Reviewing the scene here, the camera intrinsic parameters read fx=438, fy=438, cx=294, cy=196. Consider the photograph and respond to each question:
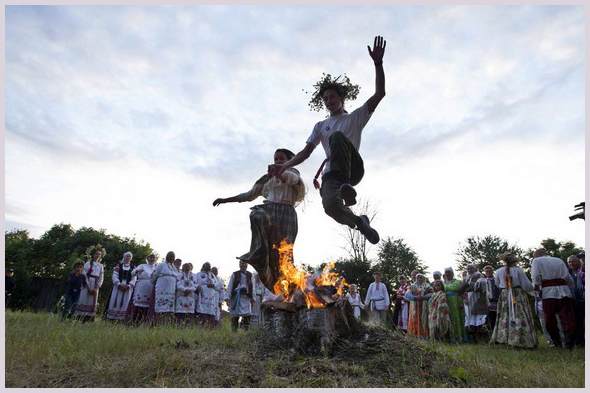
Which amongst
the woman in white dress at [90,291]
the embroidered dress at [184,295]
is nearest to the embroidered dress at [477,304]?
the embroidered dress at [184,295]

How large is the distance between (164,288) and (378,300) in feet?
24.2

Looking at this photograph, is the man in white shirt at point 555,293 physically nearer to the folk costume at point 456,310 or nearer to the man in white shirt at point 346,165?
the folk costume at point 456,310

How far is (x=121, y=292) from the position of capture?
13.0 meters

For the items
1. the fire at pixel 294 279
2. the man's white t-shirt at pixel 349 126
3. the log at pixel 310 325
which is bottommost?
the log at pixel 310 325

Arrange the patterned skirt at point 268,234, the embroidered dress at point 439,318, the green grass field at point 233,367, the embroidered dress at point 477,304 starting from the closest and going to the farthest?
the green grass field at point 233,367, the patterned skirt at point 268,234, the embroidered dress at point 439,318, the embroidered dress at point 477,304

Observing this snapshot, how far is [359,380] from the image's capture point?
4.14 m

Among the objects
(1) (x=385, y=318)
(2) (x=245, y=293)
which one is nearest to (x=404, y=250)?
(1) (x=385, y=318)

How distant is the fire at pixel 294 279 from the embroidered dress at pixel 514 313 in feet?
18.9

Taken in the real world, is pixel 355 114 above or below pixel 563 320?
above

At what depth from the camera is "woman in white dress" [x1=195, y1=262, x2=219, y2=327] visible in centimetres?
1404

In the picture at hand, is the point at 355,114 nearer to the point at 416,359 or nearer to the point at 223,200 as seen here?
the point at 223,200

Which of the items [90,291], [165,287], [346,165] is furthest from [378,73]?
[90,291]

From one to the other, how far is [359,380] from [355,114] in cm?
280

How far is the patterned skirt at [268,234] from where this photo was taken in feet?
19.1
